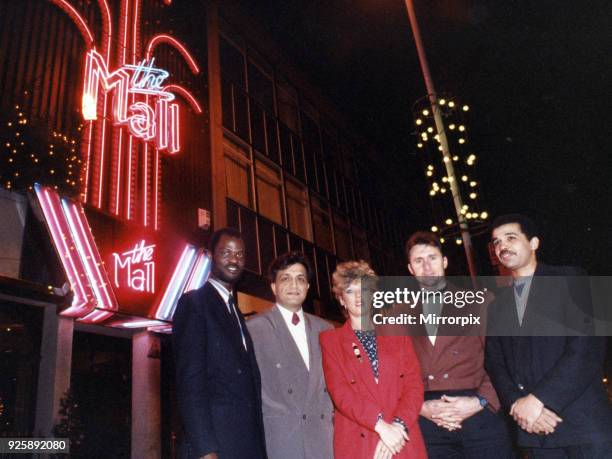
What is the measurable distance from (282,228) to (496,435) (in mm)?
10294

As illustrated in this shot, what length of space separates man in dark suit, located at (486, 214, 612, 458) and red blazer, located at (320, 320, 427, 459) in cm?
60

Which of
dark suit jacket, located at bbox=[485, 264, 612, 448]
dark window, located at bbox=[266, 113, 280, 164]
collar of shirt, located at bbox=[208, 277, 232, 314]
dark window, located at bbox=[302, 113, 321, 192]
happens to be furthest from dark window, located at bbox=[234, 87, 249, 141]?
dark suit jacket, located at bbox=[485, 264, 612, 448]

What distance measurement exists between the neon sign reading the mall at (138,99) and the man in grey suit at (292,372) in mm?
5866

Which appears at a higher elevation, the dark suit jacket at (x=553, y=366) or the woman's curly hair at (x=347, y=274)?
the woman's curly hair at (x=347, y=274)

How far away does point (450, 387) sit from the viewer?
129 inches

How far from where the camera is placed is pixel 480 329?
3.51 meters

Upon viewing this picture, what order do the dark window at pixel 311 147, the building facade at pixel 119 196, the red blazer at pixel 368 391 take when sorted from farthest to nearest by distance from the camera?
the dark window at pixel 311 147, the building facade at pixel 119 196, the red blazer at pixel 368 391

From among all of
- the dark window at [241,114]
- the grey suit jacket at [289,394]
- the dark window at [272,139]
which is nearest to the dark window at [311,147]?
the dark window at [272,139]

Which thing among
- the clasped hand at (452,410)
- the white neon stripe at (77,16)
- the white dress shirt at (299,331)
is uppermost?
the white neon stripe at (77,16)

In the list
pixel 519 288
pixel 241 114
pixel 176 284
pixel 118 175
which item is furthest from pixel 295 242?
pixel 519 288

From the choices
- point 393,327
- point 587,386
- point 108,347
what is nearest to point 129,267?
point 108,347

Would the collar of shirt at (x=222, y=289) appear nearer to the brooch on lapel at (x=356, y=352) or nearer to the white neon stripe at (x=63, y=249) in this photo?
the brooch on lapel at (x=356, y=352)

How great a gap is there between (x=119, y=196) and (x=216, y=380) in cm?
596

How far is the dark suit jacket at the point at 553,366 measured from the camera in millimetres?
2869
